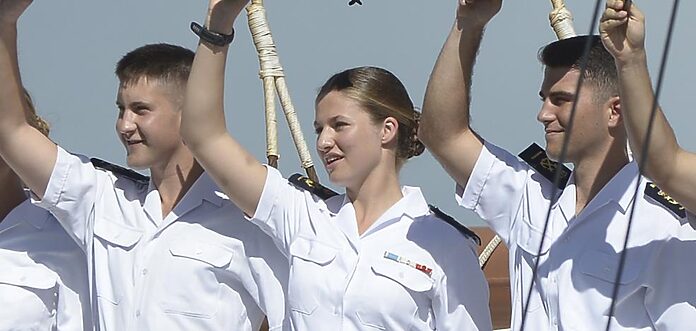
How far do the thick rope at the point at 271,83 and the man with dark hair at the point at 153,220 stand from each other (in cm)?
38

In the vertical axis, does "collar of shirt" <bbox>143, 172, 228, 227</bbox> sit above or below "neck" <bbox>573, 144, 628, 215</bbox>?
below

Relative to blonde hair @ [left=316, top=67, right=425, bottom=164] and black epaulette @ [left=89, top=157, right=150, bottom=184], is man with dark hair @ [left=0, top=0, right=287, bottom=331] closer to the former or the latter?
black epaulette @ [left=89, top=157, right=150, bottom=184]

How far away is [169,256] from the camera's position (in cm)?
376

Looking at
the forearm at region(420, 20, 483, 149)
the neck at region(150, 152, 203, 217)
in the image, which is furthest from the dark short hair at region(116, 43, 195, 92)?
the forearm at region(420, 20, 483, 149)

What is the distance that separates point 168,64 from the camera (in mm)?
3906

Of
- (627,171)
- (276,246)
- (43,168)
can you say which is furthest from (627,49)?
(43,168)

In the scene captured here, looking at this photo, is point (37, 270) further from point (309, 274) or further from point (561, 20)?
point (561, 20)

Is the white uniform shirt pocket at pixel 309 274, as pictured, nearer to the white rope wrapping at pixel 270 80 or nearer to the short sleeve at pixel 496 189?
the short sleeve at pixel 496 189

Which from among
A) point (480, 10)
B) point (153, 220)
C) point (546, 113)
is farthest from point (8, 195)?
point (546, 113)

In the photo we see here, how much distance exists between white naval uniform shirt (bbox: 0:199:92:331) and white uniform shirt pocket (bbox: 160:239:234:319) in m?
0.37

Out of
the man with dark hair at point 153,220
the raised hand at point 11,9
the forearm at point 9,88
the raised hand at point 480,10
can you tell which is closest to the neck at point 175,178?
the man with dark hair at point 153,220

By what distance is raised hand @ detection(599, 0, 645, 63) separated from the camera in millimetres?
3074

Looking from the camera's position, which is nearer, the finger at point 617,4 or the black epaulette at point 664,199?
the finger at point 617,4

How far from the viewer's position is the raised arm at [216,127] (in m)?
3.61
